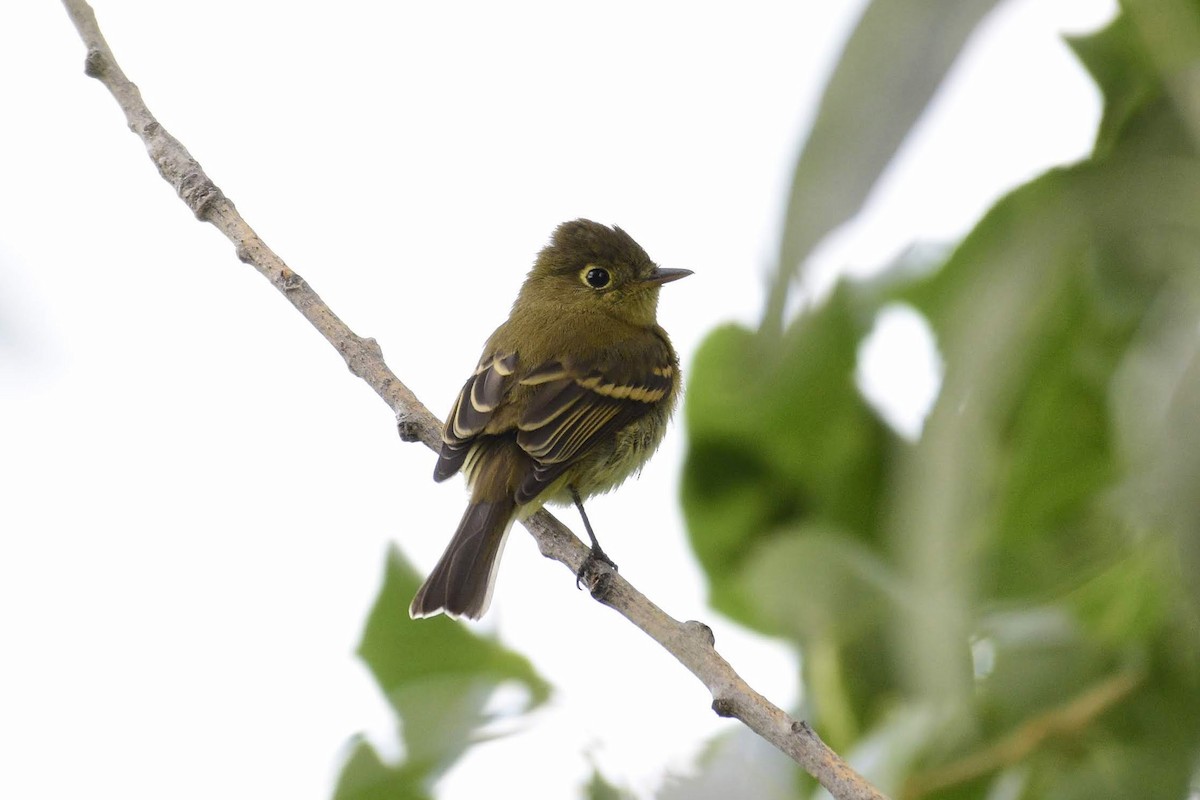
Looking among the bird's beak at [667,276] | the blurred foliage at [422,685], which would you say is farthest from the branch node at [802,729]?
the bird's beak at [667,276]

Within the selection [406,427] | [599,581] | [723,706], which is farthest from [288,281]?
[723,706]

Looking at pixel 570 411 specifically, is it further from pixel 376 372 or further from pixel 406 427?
pixel 376 372

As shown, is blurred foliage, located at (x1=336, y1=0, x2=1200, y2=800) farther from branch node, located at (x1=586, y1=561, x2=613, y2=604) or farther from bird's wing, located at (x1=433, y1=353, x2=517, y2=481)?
bird's wing, located at (x1=433, y1=353, x2=517, y2=481)

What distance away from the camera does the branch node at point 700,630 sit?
2.28 m

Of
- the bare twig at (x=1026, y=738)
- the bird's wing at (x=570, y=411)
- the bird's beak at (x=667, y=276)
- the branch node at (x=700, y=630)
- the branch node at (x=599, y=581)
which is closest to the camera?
the bare twig at (x=1026, y=738)

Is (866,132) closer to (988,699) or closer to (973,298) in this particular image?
(973,298)

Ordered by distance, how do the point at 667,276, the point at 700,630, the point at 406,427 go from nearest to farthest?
the point at 700,630 → the point at 406,427 → the point at 667,276

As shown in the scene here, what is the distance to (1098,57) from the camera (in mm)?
1938

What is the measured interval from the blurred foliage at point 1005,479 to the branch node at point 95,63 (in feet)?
4.57

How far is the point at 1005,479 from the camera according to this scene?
6.62 ft

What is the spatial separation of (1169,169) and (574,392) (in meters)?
2.55

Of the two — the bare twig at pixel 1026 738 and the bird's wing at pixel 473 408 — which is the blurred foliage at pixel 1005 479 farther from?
the bird's wing at pixel 473 408

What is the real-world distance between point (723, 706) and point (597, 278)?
2885 millimetres

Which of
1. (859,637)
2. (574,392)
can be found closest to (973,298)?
(859,637)
